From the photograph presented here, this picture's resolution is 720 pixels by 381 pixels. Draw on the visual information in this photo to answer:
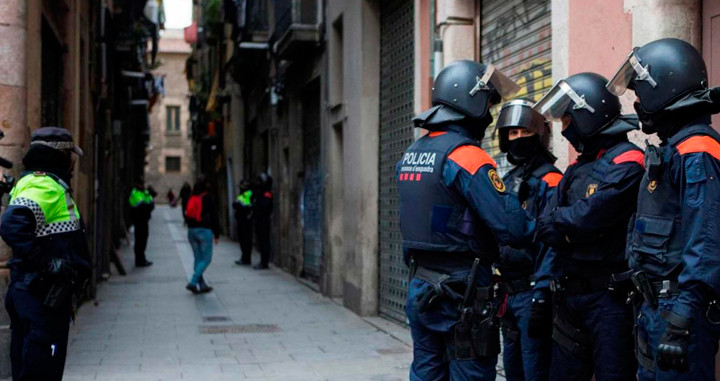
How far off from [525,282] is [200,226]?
949 centimetres

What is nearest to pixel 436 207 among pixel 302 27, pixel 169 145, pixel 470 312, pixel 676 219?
pixel 470 312

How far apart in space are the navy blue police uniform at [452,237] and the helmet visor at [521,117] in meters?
1.07

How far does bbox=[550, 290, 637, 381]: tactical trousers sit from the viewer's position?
4539mm

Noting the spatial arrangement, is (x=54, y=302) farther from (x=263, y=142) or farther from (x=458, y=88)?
(x=263, y=142)

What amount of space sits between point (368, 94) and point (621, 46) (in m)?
6.44

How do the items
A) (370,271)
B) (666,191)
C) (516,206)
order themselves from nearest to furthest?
(666,191) < (516,206) < (370,271)

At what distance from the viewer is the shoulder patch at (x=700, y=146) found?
376 cm

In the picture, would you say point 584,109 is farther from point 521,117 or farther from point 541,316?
point 541,316

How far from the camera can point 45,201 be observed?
5715 millimetres

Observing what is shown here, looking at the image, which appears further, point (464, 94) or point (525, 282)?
point (525, 282)

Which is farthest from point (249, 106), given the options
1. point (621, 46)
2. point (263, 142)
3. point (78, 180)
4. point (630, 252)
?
point (630, 252)

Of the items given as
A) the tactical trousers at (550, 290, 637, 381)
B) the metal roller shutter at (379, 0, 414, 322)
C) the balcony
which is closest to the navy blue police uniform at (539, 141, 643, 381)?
the tactical trousers at (550, 290, 637, 381)

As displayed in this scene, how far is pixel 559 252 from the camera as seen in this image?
498cm

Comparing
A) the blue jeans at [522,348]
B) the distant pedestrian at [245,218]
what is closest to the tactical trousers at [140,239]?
the distant pedestrian at [245,218]
